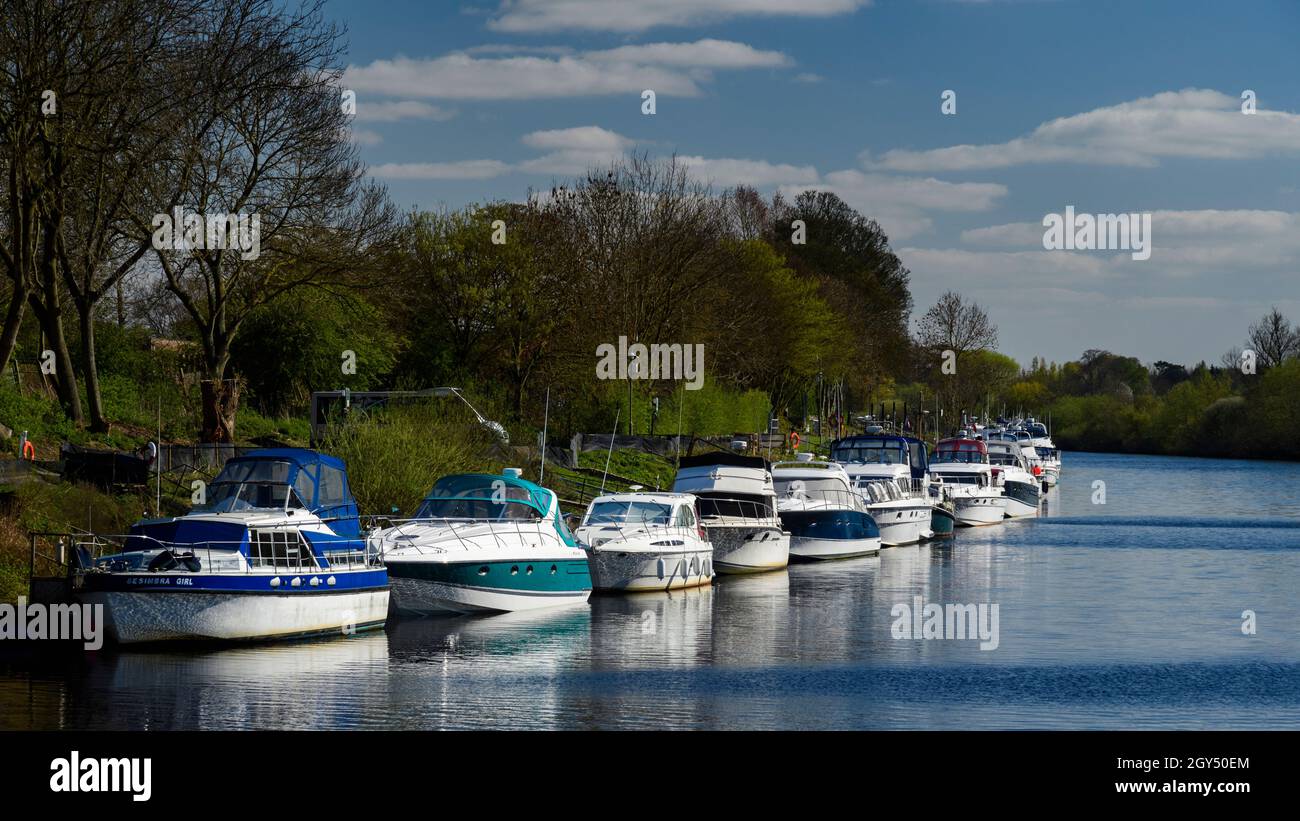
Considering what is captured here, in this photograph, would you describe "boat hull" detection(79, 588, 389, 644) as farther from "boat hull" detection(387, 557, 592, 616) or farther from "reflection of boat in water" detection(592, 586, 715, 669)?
"reflection of boat in water" detection(592, 586, 715, 669)

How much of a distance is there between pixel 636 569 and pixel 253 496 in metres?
10.8

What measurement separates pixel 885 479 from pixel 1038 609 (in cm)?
2268

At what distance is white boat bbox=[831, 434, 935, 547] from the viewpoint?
59625 millimetres

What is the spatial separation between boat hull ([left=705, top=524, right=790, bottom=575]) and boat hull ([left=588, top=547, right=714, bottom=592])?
467 centimetres

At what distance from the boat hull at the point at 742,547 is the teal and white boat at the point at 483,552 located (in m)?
8.26

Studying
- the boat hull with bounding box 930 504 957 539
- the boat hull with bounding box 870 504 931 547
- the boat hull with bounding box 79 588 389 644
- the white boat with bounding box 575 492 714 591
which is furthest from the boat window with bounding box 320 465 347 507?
the boat hull with bounding box 930 504 957 539

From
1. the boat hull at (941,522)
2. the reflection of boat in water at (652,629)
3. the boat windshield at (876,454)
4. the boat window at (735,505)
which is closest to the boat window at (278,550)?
the reflection of boat in water at (652,629)

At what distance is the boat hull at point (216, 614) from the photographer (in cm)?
2788

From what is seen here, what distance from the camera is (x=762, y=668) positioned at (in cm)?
2914

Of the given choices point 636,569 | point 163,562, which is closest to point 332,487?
point 163,562

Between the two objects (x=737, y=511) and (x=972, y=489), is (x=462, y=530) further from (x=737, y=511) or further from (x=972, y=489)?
(x=972, y=489)

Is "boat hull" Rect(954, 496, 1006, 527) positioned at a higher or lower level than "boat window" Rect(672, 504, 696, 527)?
lower

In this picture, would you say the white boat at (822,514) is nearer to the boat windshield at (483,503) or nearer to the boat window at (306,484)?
the boat windshield at (483,503)

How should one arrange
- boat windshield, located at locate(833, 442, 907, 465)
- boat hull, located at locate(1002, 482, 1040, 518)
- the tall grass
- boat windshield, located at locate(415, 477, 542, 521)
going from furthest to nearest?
1. boat hull, located at locate(1002, 482, 1040, 518)
2. boat windshield, located at locate(833, 442, 907, 465)
3. the tall grass
4. boat windshield, located at locate(415, 477, 542, 521)
